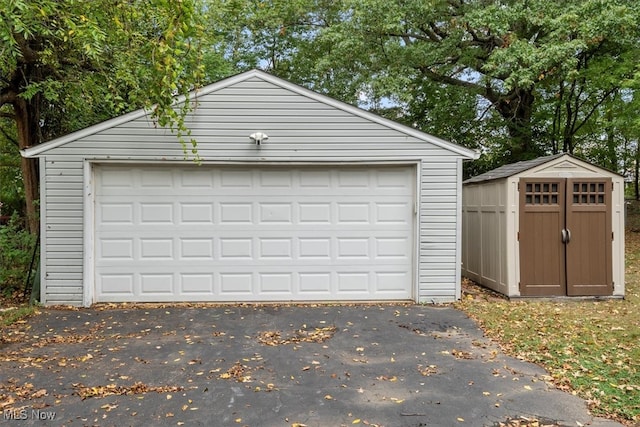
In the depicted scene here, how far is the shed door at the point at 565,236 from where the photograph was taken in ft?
21.9

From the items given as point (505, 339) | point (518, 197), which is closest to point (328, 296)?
point (505, 339)

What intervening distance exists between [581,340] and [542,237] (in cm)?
214

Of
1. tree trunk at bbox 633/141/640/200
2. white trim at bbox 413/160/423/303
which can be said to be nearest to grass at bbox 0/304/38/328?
white trim at bbox 413/160/423/303

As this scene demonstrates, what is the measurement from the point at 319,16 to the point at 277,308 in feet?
36.3

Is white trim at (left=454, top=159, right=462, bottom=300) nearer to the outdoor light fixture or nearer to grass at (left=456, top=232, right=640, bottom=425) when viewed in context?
grass at (left=456, top=232, right=640, bottom=425)

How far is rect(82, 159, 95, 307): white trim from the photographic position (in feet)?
21.0

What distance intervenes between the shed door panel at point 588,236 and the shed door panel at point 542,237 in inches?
5.3

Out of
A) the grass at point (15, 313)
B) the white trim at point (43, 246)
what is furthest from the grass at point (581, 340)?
the white trim at point (43, 246)

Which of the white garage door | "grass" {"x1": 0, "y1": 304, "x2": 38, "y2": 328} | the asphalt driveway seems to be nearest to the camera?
the asphalt driveway

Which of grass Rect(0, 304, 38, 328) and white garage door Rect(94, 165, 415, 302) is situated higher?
white garage door Rect(94, 165, 415, 302)

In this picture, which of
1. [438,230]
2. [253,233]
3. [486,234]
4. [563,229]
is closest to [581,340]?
[563,229]

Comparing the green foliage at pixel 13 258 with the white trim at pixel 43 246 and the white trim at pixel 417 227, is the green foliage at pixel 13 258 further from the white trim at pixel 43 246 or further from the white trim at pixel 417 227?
the white trim at pixel 417 227

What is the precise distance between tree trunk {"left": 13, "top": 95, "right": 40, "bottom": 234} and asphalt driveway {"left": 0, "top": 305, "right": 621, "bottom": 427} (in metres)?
3.78

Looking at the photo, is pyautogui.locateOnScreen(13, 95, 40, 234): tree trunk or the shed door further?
pyautogui.locateOnScreen(13, 95, 40, 234): tree trunk
